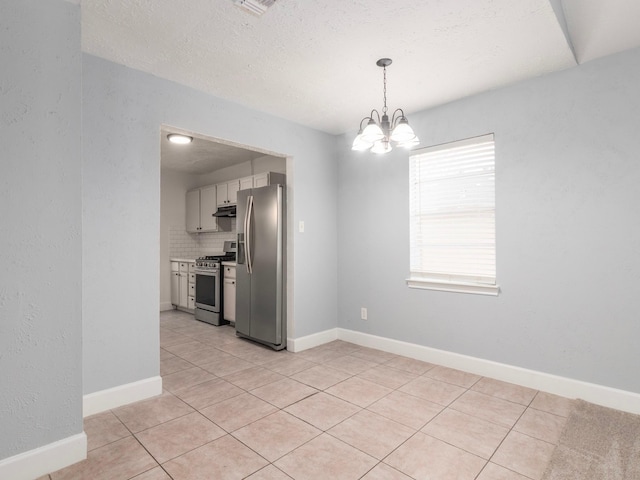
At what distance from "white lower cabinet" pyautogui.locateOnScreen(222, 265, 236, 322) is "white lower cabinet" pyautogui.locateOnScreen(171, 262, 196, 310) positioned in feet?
3.08

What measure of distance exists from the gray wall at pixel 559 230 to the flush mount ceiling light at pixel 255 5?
1983 mm

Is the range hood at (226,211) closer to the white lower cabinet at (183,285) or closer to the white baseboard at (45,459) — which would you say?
the white lower cabinet at (183,285)

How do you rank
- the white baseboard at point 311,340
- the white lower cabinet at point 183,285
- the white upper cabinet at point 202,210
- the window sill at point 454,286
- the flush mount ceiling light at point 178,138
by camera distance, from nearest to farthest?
the window sill at point 454,286 < the white baseboard at point 311,340 < the flush mount ceiling light at point 178,138 < the white lower cabinet at point 183,285 < the white upper cabinet at point 202,210

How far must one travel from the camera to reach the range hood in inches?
222

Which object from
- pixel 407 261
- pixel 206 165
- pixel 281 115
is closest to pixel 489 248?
pixel 407 261

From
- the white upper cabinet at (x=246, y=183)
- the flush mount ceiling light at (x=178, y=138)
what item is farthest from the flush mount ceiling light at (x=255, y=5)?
the white upper cabinet at (x=246, y=183)

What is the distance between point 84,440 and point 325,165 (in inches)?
134

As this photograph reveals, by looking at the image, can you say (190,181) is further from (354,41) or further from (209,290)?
(354,41)

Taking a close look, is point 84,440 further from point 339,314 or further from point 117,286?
point 339,314

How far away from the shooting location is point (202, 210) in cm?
636

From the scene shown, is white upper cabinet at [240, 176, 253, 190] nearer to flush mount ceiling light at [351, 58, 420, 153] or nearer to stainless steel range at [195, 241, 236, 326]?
stainless steel range at [195, 241, 236, 326]

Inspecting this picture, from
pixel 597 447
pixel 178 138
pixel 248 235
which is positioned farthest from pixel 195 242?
pixel 597 447

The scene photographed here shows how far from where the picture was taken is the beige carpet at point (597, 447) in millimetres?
1811

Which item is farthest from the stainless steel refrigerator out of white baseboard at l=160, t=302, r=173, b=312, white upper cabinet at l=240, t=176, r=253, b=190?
white baseboard at l=160, t=302, r=173, b=312
